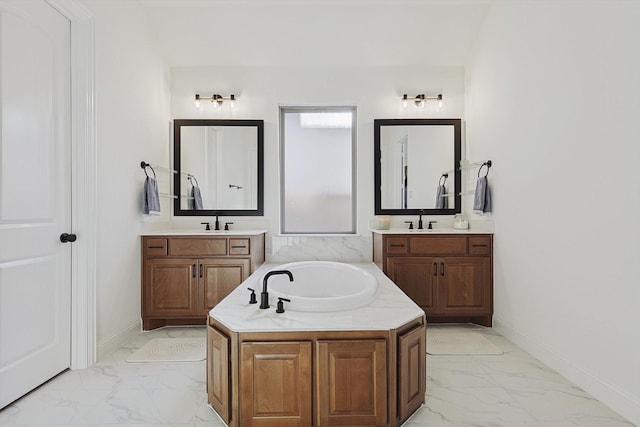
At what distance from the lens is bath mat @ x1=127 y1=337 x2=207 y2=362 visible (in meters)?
2.52

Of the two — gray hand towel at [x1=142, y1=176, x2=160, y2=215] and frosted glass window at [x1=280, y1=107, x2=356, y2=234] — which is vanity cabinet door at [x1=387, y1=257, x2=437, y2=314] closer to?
frosted glass window at [x1=280, y1=107, x2=356, y2=234]

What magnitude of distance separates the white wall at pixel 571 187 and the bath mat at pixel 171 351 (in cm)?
251

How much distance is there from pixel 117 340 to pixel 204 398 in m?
1.18

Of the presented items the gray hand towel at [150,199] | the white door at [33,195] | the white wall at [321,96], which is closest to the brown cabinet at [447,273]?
the white wall at [321,96]

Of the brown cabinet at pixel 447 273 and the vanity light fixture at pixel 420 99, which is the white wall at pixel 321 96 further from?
the brown cabinet at pixel 447 273

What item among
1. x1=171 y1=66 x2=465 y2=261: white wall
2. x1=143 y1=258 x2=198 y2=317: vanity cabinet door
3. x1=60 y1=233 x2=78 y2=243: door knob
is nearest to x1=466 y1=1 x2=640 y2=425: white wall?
x1=171 y1=66 x2=465 y2=261: white wall

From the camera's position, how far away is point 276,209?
3.73 meters

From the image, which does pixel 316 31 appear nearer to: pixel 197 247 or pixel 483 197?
pixel 483 197

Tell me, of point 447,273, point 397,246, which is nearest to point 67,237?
point 397,246

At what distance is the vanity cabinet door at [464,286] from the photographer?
3.14 m

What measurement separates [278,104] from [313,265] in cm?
183

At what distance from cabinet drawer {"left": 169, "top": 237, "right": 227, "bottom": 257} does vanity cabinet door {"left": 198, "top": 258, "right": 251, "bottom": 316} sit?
0.08 m

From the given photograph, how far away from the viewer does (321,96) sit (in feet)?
12.2

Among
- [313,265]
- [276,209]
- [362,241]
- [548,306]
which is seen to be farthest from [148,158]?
[548,306]
